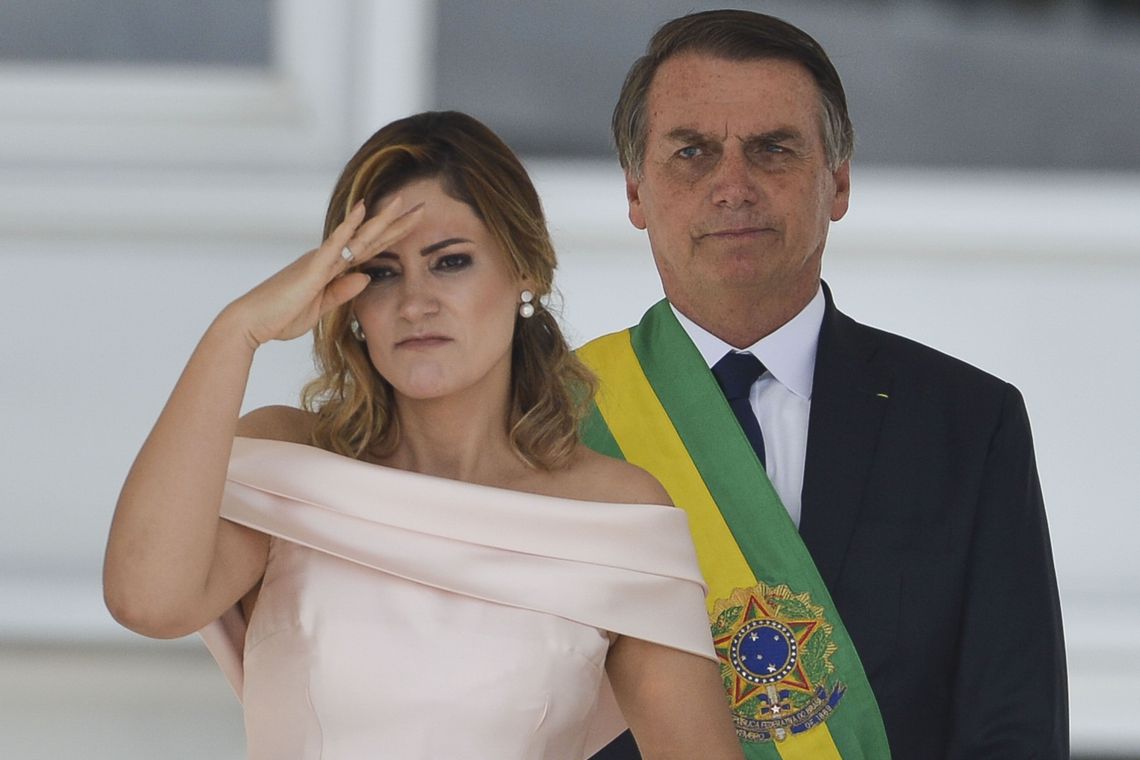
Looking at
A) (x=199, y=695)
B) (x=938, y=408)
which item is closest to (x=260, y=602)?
(x=938, y=408)

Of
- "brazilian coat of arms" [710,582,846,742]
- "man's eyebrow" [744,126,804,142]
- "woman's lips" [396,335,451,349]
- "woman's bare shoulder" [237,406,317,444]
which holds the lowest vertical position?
"brazilian coat of arms" [710,582,846,742]

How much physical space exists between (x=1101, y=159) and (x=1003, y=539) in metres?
1.46

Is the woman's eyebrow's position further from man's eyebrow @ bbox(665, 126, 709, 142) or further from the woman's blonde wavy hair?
man's eyebrow @ bbox(665, 126, 709, 142)

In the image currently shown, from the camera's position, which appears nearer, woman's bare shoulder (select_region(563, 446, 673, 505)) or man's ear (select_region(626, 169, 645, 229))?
woman's bare shoulder (select_region(563, 446, 673, 505))

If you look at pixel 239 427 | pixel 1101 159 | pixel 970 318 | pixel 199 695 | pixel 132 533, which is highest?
pixel 1101 159

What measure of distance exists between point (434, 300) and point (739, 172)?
42cm

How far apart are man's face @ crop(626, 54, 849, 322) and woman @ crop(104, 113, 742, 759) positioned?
0.71ft

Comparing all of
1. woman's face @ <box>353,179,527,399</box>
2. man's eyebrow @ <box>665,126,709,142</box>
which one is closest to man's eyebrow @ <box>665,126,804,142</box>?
man's eyebrow @ <box>665,126,709,142</box>

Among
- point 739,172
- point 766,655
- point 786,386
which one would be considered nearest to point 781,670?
point 766,655

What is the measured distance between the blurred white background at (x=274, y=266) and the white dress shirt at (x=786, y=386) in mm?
945

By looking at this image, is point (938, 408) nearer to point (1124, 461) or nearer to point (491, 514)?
point (491, 514)

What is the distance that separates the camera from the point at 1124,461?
298 centimetres

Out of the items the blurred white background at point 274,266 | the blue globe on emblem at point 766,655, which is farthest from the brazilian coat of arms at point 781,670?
the blurred white background at point 274,266

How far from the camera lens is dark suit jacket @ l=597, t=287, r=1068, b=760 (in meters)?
1.88
